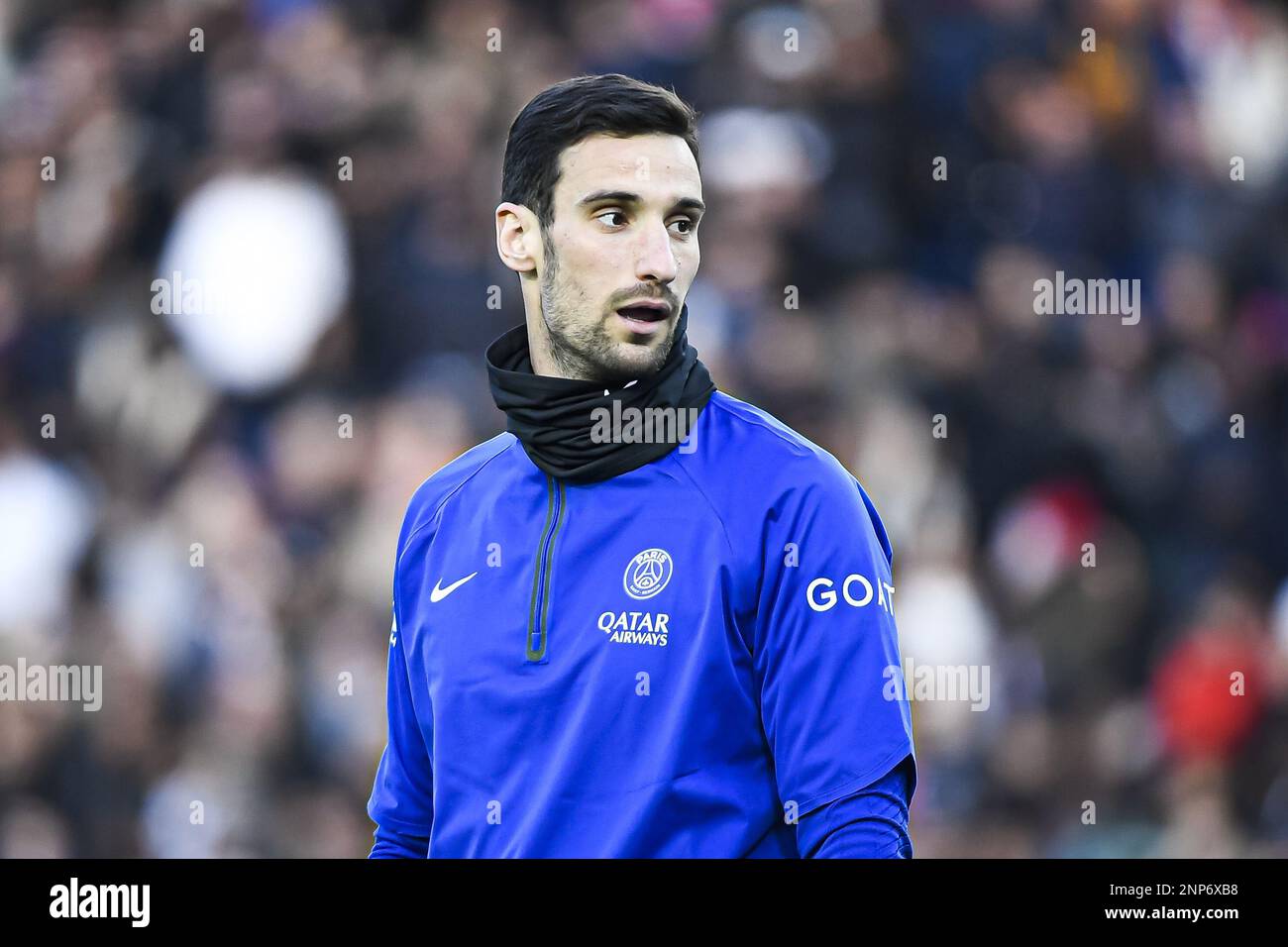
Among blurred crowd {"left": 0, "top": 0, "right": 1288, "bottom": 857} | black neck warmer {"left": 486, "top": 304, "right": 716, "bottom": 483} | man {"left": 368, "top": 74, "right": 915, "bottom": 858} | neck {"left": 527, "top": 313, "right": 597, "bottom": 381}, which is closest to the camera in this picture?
man {"left": 368, "top": 74, "right": 915, "bottom": 858}

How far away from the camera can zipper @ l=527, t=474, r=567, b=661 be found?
244 cm

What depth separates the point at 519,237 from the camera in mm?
2730

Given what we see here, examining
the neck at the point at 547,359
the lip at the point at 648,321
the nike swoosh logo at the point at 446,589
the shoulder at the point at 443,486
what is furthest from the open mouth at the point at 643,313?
the nike swoosh logo at the point at 446,589

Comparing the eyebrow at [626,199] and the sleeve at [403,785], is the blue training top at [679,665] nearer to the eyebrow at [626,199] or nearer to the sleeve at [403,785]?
the sleeve at [403,785]

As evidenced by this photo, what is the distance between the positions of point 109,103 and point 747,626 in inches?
201

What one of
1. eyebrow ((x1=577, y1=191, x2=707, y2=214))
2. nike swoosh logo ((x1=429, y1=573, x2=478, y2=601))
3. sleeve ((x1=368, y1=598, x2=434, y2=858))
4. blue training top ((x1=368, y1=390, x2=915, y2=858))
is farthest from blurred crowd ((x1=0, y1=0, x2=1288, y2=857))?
eyebrow ((x1=577, y1=191, x2=707, y2=214))

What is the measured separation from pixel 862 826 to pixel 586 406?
753 mm

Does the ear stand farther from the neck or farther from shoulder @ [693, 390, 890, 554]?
shoulder @ [693, 390, 890, 554]

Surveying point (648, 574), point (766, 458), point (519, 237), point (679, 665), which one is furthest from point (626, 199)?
point (679, 665)

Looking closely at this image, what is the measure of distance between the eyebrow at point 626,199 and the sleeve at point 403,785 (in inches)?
28.5

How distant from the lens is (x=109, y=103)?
666cm
